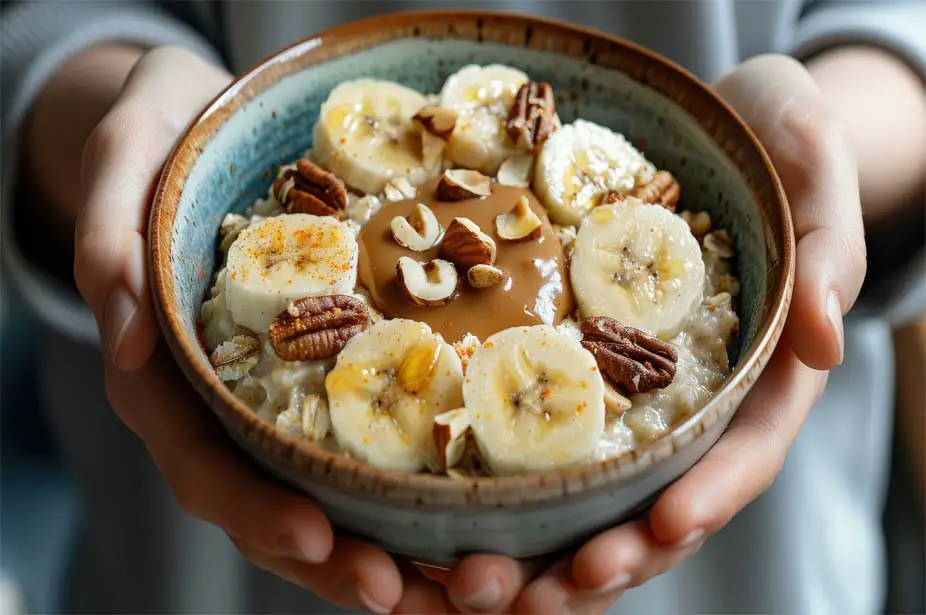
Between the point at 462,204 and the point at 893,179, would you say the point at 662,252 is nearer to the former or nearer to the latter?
the point at 462,204

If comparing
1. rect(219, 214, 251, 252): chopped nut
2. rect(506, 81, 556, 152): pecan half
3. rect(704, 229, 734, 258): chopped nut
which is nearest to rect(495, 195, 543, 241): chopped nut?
rect(506, 81, 556, 152): pecan half

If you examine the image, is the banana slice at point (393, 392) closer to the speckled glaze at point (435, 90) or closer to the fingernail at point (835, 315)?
the speckled glaze at point (435, 90)

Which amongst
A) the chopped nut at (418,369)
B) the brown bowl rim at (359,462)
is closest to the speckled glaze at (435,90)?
the brown bowl rim at (359,462)

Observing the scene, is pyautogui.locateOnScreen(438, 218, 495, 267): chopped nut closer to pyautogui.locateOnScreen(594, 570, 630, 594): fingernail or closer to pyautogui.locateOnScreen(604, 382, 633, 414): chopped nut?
pyautogui.locateOnScreen(604, 382, 633, 414): chopped nut

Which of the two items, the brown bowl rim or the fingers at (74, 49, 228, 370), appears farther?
the fingers at (74, 49, 228, 370)

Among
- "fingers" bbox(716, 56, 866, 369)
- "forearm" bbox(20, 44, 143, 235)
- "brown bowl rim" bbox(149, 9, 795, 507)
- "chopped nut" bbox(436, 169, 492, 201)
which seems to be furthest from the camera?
"forearm" bbox(20, 44, 143, 235)

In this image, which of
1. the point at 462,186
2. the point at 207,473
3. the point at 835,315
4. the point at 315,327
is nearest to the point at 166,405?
the point at 207,473

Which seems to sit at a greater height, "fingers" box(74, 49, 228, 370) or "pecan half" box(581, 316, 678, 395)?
"fingers" box(74, 49, 228, 370)
